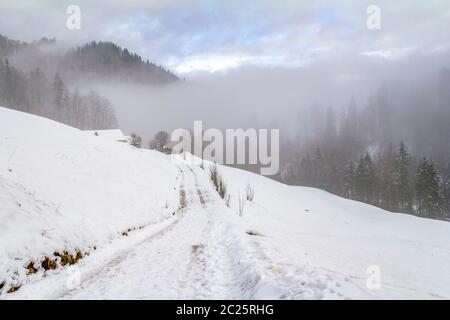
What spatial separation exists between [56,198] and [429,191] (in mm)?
72486

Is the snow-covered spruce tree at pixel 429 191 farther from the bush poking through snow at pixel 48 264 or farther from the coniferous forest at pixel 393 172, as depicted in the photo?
the bush poking through snow at pixel 48 264

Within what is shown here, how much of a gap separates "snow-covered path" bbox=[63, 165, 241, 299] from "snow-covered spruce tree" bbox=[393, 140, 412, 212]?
73658mm

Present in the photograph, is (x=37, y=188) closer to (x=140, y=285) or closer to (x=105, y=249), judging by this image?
(x=105, y=249)

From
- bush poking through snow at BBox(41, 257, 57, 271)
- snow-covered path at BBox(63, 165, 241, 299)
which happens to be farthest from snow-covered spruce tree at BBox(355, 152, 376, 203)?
bush poking through snow at BBox(41, 257, 57, 271)

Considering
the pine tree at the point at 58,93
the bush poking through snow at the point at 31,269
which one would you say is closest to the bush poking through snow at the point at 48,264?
the bush poking through snow at the point at 31,269

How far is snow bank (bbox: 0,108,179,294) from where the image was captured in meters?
7.89

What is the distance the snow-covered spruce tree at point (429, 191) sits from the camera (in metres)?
64.9

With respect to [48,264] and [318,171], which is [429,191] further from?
[48,264]

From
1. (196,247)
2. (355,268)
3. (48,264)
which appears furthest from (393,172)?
(48,264)

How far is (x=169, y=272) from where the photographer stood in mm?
7719

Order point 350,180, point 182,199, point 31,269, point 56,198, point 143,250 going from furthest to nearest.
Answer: point 350,180 → point 182,199 → point 56,198 → point 143,250 → point 31,269

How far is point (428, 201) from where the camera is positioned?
65062 mm

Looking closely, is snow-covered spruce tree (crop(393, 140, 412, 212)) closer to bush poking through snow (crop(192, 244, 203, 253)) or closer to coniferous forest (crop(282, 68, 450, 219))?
coniferous forest (crop(282, 68, 450, 219))
